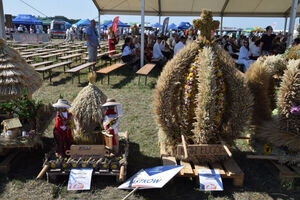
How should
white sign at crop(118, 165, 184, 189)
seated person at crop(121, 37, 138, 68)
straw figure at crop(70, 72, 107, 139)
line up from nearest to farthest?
white sign at crop(118, 165, 184, 189) → straw figure at crop(70, 72, 107, 139) → seated person at crop(121, 37, 138, 68)

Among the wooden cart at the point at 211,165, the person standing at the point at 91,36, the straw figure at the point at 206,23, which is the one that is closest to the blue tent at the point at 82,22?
the person standing at the point at 91,36

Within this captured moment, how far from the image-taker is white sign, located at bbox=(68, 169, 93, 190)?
306cm

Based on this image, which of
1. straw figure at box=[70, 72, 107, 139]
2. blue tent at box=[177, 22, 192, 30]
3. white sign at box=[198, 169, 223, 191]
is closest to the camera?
white sign at box=[198, 169, 223, 191]

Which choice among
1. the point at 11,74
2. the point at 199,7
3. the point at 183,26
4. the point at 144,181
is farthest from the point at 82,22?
the point at 144,181

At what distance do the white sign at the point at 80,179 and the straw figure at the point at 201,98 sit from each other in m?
1.22

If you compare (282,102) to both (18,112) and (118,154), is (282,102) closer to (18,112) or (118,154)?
(118,154)

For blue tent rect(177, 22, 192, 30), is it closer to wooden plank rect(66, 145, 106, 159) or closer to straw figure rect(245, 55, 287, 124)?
straw figure rect(245, 55, 287, 124)

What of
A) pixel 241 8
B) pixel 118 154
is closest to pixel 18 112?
pixel 118 154

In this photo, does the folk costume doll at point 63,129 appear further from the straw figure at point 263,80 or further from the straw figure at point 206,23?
the straw figure at point 263,80

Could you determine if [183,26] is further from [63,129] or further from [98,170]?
[98,170]

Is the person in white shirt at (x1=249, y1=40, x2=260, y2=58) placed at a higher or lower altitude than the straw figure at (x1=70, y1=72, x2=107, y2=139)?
higher

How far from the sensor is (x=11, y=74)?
4.07m

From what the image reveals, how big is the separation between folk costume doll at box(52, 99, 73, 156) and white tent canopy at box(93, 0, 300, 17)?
12801mm

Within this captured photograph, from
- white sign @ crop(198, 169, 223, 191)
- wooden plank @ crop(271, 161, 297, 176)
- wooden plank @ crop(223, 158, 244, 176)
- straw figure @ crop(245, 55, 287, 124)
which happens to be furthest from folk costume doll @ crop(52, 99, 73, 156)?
wooden plank @ crop(271, 161, 297, 176)
